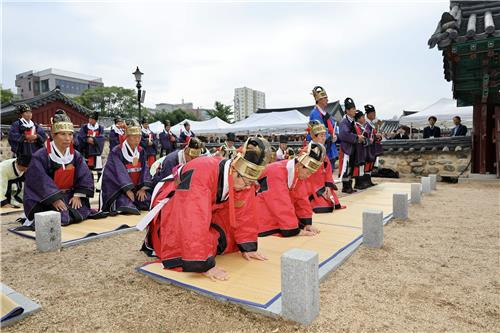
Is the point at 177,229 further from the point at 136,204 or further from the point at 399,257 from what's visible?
the point at 136,204

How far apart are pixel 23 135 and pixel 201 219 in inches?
272

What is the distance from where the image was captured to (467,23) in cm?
806

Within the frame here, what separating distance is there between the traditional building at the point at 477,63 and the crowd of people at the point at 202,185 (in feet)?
7.53

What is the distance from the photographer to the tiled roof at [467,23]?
7164mm

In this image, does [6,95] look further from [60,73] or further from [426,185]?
[426,185]

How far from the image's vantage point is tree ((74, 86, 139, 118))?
3494 cm

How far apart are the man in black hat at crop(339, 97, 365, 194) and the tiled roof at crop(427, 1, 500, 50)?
2.21 meters

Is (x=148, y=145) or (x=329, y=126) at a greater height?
(x=329, y=126)

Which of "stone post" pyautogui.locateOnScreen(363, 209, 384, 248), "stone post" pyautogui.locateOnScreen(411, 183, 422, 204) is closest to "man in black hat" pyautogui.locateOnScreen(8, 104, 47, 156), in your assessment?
"stone post" pyautogui.locateOnScreen(363, 209, 384, 248)

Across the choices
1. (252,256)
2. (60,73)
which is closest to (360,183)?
(252,256)

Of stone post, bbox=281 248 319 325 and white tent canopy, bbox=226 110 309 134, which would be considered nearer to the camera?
stone post, bbox=281 248 319 325

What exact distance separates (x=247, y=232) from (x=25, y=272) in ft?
7.37

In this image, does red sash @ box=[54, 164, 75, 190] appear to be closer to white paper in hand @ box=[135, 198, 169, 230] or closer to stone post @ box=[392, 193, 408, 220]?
white paper in hand @ box=[135, 198, 169, 230]

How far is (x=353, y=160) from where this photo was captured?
825 cm
